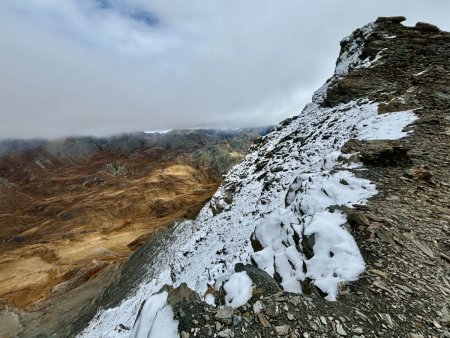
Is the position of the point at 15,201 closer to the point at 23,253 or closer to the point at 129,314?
the point at 23,253

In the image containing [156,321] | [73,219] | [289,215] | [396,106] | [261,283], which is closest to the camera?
[156,321]

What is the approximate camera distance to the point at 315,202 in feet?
33.1

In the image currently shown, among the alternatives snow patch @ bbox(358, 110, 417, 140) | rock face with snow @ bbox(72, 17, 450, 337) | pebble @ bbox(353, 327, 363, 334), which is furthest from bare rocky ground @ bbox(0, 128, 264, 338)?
snow patch @ bbox(358, 110, 417, 140)

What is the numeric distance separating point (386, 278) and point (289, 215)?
5261 mm

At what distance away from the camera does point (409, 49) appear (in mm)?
24156

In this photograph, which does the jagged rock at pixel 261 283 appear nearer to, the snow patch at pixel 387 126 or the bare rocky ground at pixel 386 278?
the bare rocky ground at pixel 386 278

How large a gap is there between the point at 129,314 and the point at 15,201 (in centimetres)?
12396

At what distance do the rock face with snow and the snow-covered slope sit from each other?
54 mm

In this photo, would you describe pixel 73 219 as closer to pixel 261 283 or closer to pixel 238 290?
pixel 238 290

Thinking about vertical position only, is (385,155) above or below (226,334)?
above

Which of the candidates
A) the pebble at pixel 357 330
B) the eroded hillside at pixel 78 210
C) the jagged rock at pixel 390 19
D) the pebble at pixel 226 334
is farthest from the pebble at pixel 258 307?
the jagged rock at pixel 390 19

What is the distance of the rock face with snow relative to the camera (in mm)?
5836

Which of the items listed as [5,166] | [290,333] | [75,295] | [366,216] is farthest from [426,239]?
[5,166]

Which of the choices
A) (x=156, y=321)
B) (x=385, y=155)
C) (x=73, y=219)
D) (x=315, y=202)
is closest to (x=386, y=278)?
(x=315, y=202)
